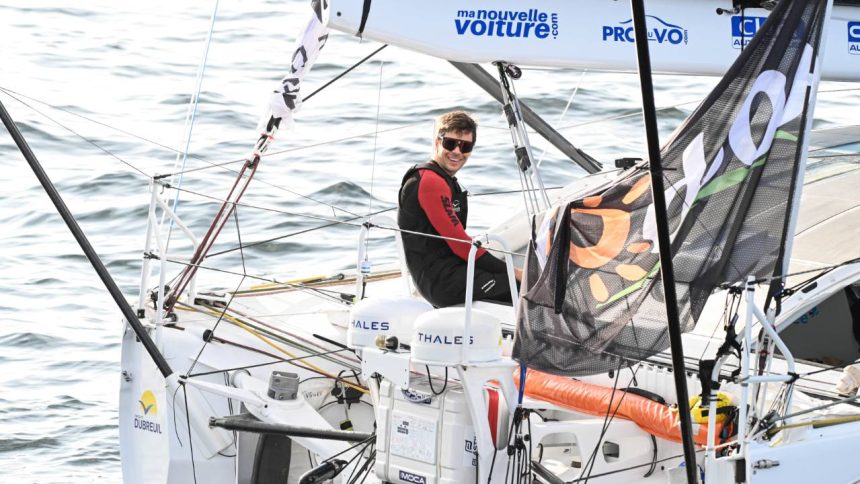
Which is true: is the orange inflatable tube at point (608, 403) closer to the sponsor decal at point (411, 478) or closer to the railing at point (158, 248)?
the sponsor decal at point (411, 478)

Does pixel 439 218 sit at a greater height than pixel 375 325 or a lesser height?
greater

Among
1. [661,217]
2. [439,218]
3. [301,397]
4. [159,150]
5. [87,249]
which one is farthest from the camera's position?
[159,150]

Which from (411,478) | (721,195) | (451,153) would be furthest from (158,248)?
(721,195)

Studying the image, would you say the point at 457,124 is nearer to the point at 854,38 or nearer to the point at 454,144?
the point at 454,144

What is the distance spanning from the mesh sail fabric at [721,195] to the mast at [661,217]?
1.35 feet

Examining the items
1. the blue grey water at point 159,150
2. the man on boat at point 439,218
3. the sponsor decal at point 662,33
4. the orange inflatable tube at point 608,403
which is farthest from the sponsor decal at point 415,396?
the blue grey water at point 159,150

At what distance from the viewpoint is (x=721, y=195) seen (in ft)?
15.7

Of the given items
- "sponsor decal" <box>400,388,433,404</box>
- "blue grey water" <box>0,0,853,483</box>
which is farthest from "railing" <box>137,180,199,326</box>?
"blue grey water" <box>0,0,853,483</box>

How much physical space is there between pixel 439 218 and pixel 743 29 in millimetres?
1598

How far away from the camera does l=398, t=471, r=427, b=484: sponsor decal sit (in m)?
5.22

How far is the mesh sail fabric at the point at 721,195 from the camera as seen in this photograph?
4.76 m

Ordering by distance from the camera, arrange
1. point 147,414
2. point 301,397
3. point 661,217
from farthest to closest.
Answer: point 147,414 < point 301,397 < point 661,217

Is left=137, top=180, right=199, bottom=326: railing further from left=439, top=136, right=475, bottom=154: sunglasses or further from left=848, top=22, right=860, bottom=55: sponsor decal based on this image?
left=848, top=22, right=860, bottom=55: sponsor decal

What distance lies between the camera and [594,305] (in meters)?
5.01
